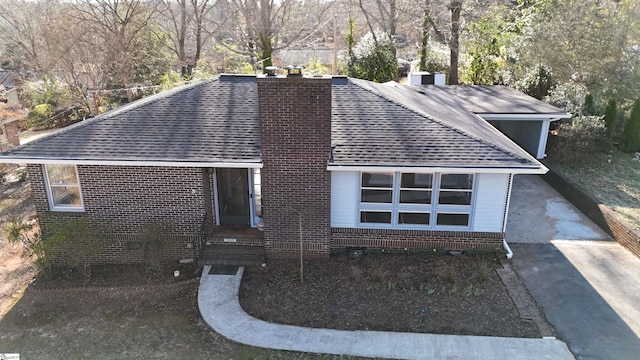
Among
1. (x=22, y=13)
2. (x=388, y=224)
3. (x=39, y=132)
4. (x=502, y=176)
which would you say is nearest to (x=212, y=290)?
(x=388, y=224)

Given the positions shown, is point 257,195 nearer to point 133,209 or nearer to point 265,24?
point 133,209

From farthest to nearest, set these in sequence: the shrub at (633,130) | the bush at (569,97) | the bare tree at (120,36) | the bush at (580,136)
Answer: the bare tree at (120,36) < the shrub at (633,130) < the bush at (569,97) < the bush at (580,136)

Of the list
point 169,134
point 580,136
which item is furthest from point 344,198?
point 580,136

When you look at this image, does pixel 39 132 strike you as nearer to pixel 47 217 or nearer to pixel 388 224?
pixel 47 217

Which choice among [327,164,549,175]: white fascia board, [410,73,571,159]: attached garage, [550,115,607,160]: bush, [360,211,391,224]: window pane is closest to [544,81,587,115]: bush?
[550,115,607,160]: bush

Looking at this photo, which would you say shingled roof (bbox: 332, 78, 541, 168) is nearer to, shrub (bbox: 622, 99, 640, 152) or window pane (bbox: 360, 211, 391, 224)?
window pane (bbox: 360, 211, 391, 224)

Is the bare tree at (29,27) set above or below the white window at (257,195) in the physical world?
above

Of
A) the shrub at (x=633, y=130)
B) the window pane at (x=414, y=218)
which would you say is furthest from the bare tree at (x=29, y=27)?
the shrub at (x=633, y=130)

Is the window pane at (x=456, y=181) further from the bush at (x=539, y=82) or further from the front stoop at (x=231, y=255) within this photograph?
the bush at (x=539, y=82)
